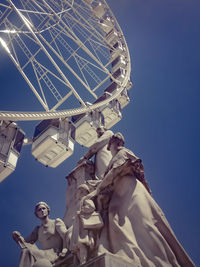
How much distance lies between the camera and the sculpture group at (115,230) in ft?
10.7

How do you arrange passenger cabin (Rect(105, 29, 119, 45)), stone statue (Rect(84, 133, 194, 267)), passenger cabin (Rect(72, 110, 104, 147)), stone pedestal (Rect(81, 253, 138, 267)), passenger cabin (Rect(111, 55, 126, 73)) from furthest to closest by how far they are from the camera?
passenger cabin (Rect(105, 29, 119, 45)), passenger cabin (Rect(111, 55, 126, 73)), passenger cabin (Rect(72, 110, 104, 147)), stone statue (Rect(84, 133, 194, 267)), stone pedestal (Rect(81, 253, 138, 267))

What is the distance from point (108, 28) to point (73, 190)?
14363 mm

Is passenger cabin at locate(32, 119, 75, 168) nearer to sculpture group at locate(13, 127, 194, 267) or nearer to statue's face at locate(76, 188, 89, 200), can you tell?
sculpture group at locate(13, 127, 194, 267)

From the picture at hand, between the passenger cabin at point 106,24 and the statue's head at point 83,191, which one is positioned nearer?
the statue's head at point 83,191

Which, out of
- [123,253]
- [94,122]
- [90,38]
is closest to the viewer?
[123,253]

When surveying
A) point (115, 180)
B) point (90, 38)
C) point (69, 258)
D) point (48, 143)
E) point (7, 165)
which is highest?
point (90, 38)

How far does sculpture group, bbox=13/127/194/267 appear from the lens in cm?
326

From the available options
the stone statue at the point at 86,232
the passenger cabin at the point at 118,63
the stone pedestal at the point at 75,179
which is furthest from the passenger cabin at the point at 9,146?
the passenger cabin at the point at 118,63

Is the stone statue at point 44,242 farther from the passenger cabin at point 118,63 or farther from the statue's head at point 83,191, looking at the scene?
the passenger cabin at point 118,63

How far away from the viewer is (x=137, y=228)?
11.4ft

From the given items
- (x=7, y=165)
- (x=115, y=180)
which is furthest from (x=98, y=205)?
(x=7, y=165)

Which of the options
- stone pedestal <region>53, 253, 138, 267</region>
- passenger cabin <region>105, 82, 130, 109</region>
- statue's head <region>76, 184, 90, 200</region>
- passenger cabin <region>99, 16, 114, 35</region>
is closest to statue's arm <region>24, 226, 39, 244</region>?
statue's head <region>76, 184, 90, 200</region>

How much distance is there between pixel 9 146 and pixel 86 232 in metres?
4.62

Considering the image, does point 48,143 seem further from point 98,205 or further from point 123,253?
point 123,253
